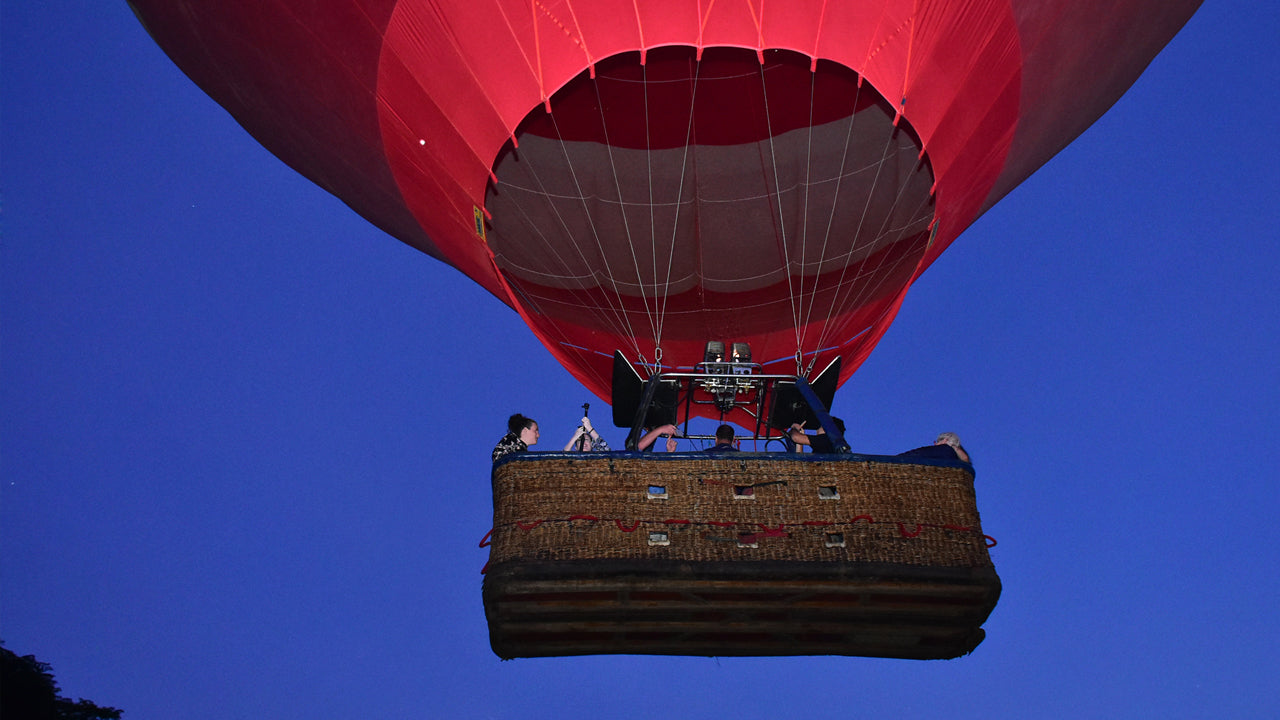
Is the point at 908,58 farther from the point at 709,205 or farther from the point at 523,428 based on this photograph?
the point at 523,428

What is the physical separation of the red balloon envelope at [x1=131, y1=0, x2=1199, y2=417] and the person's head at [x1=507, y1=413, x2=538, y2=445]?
119 centimetres

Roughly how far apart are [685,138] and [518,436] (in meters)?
1.91

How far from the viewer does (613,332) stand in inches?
257

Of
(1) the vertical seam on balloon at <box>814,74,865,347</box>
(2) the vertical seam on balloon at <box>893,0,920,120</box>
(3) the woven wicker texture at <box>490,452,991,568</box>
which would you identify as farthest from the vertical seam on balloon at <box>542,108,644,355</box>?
(3) the woven wicker texture at <box>490,452,991,568</box>

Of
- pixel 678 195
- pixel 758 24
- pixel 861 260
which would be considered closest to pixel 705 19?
pixel 758 24

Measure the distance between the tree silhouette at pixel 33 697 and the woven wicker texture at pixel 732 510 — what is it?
4328 millimetres

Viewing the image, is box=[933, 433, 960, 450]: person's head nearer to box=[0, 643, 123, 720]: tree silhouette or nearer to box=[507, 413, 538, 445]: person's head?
box=[507, 413, 538, 445]: person's head

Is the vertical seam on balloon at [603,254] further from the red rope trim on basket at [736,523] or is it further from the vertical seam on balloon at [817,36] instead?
the red rope trim on basket at [736,523]

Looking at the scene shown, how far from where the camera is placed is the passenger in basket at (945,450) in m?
4.09

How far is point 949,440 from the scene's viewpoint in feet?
14.1

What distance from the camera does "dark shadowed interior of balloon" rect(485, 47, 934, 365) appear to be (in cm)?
514

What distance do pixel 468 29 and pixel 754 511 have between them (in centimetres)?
228

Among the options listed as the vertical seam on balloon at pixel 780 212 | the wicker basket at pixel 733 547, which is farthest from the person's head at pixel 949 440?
the vertical seam on balloon at pixel 780 212

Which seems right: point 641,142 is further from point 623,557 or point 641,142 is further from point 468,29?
point 623,557
